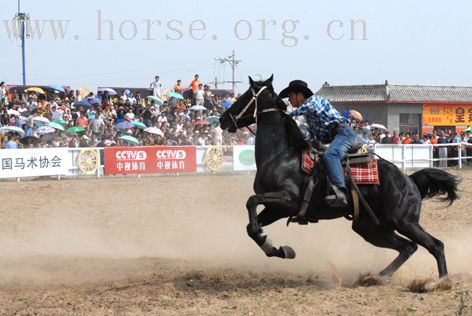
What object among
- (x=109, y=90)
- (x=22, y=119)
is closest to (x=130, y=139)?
(x=22, y=119)

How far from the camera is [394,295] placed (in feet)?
23.9

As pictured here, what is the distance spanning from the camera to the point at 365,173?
8.11 m

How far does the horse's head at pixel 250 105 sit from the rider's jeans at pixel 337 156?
0.82 m

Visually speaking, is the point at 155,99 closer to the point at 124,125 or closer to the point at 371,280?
the point at 124,125

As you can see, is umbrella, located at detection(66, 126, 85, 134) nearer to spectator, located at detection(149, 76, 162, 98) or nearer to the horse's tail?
spectator, located at detection(149, 76, 162, 98)

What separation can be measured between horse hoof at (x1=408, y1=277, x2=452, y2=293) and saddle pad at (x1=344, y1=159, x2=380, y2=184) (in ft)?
3.87

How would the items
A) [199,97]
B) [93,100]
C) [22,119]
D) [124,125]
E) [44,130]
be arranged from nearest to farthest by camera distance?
1. [44,130]
2. [22,119]
3. [124,125]
4. [93,100]
5. [199,97]

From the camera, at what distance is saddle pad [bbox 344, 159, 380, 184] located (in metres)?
8.08

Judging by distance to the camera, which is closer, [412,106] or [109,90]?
[109,90]

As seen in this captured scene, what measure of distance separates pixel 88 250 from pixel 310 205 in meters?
3.91

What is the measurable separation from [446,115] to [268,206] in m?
40.8

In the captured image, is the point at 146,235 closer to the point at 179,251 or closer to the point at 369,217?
the point at 179,251

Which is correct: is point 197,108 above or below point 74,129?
above

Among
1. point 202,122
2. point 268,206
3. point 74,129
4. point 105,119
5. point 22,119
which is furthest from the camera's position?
point 202,122
